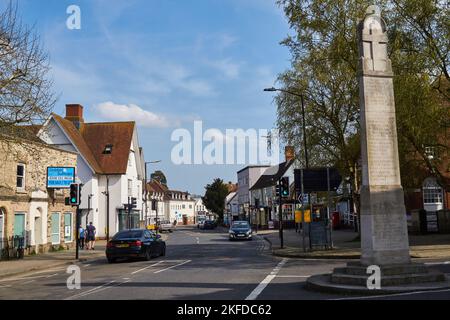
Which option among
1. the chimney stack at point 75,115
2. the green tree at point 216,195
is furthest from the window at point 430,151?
the green tree at point 216,195

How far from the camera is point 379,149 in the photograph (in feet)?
43.2

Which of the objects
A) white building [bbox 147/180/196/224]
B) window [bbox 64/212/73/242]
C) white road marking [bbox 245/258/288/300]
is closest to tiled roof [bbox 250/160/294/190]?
white building [bbox 147/180/196/224]

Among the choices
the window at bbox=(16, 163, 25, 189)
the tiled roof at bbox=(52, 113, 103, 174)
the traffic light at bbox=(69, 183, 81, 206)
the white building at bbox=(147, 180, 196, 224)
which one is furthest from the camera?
the white building at bbox=(147, 180, 196, 224)

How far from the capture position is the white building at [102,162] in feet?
155

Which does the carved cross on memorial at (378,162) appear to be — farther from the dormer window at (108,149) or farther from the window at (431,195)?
the dormer window at (108,149)

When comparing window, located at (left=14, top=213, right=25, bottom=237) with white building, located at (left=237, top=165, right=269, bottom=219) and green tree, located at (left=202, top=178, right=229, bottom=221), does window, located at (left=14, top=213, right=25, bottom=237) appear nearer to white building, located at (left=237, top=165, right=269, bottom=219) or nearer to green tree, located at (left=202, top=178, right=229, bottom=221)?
white building, located at (left=237, top=165, right=269, bottom=219)

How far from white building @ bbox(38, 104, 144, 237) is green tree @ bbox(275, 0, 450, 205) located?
22.3 m

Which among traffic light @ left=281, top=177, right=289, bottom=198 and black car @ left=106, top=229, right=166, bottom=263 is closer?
black car @ left=106, top=229, right=166, bottom=263

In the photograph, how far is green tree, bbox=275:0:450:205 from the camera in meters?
21.0

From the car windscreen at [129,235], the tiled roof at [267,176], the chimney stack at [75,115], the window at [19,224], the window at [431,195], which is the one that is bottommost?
the car windscreen at [129,235]

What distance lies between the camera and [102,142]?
52.2 m

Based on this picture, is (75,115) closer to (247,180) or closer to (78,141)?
(78,141)

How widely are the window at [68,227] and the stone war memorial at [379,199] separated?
24755 mm

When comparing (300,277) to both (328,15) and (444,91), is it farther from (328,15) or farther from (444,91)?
(328,15)
